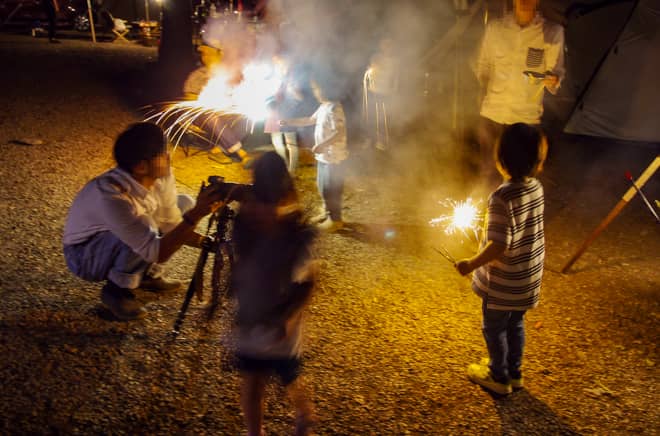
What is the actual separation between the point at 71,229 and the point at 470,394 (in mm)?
2931

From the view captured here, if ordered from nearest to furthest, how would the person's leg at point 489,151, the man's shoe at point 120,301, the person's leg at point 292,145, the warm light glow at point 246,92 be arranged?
the man's shoe at point 120,301
the person's leg at point 489,151
the person's leg at point 292,145
the warm light glow at point 246,92

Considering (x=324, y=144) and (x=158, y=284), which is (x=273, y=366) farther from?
(x=324, y=144)

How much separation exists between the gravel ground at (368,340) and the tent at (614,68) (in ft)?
9.55

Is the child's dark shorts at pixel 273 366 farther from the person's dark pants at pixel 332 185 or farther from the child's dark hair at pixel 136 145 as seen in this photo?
the person's dark pants at pixel 332 185

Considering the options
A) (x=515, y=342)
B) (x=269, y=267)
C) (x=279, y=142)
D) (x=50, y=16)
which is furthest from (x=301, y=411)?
(x=50, y=16)

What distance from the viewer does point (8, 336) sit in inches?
132

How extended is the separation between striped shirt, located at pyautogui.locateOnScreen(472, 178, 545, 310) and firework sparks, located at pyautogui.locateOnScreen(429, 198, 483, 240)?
1.56m

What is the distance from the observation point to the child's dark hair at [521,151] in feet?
9.09

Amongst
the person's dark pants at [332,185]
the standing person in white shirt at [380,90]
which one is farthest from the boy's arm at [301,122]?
the standing person in white shirt at [380,90]

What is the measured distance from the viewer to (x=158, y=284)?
12.9 ft

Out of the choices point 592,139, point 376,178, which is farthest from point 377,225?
point 592,139

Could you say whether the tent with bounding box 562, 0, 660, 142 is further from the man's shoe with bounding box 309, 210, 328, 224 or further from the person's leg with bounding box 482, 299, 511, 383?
the person's leg with bounding box 482, 299, 511, 383

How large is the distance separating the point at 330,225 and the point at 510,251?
9.29ft

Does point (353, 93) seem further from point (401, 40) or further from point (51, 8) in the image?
point (51, 8)
